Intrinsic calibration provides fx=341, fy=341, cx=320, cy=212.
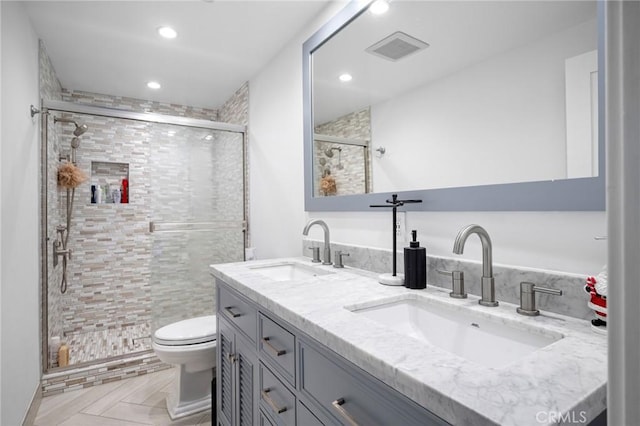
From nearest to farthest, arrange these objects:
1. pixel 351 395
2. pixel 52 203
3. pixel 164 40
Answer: pixel 351 395, pixel 164 40, pixel 52 203

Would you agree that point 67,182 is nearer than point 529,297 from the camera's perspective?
No

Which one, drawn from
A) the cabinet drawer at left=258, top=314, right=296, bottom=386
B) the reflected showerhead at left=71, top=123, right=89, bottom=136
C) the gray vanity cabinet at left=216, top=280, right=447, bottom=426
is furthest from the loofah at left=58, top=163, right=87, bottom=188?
the cabinet drawer at left=258, top=314, right=296, bottom=386

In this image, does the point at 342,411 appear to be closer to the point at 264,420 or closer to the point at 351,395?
the point at 351,395

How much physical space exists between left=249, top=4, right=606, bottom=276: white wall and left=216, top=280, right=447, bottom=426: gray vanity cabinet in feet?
2.14

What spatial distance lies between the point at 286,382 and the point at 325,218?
113 cm

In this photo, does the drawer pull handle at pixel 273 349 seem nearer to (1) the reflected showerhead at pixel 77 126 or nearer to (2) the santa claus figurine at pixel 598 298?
(2) the santa claus figurine at pixel 598 298

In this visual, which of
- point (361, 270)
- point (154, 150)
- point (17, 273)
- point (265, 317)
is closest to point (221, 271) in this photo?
point (265, 317)

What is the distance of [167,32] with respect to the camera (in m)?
2.34

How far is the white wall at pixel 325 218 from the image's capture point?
942 mm

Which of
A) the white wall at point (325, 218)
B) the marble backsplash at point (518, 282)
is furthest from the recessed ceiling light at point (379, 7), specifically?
the marble backsplash at point (518, 282)

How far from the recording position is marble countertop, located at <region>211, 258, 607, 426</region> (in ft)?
1.66

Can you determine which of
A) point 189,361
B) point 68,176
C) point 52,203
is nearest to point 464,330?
point 189,361

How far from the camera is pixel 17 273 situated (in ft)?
6.00

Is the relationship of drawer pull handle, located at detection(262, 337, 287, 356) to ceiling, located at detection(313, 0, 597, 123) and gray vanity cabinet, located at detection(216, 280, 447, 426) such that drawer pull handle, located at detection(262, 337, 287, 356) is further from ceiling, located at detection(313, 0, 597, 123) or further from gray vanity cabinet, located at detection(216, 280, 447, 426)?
ceiling, located at detection(313, 0, 597, 123)
